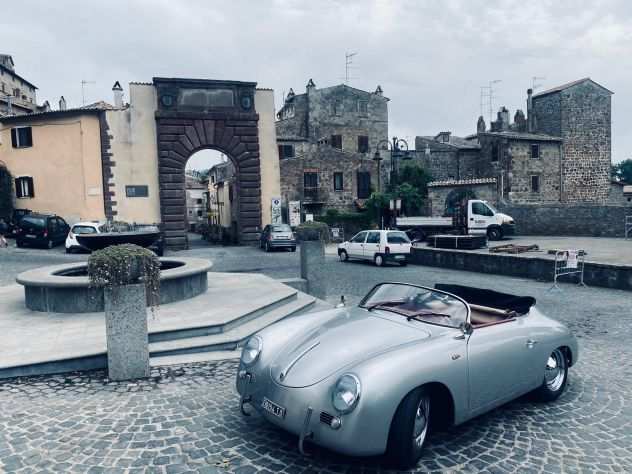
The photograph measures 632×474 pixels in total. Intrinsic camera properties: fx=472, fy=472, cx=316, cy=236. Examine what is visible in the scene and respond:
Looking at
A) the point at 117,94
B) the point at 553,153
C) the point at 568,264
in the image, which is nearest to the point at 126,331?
the point at 568,264

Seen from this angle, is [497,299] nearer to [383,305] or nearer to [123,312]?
[383,305]

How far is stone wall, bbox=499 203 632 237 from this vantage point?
2825 cm

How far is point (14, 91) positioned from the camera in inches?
1847

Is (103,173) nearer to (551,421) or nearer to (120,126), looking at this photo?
(120,126)

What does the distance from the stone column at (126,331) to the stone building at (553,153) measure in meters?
35.3

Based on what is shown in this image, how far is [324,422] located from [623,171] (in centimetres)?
9322

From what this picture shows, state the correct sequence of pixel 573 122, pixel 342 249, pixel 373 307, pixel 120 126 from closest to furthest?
1. pixel 373 307
2. pixel 342 249
3. pixel 120 126
4. pixel 573 122

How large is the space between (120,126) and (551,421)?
2625cm

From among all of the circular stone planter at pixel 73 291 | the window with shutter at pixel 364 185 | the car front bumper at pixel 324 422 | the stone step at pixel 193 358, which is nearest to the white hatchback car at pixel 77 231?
the circular stone planter at pixel 73 291

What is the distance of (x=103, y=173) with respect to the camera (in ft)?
85.5

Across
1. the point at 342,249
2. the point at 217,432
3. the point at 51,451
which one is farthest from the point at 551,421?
the point at 342,249

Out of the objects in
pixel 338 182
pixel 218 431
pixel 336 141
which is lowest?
pixel 218 431

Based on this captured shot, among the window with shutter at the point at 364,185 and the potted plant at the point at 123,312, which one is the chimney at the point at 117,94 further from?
the potted plant at the point at 123,312

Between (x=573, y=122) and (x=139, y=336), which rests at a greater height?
(x=573, y=122)
